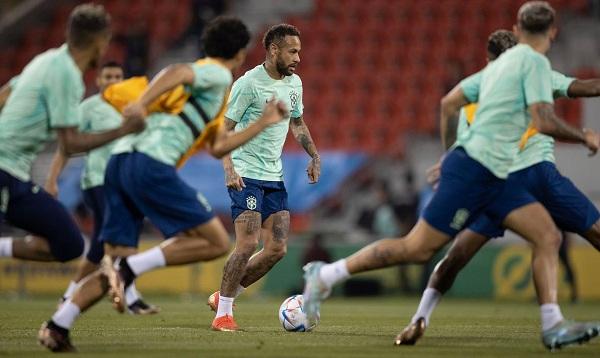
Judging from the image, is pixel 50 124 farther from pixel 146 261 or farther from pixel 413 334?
pixel 413 334

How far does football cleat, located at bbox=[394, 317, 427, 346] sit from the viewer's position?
8812mm

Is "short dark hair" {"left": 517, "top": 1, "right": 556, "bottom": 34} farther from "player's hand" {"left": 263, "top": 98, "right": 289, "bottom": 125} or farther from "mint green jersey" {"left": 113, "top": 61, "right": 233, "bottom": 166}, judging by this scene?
"mint green jersey" {"left": 113, "top": 61, "right": 233, "bottom": 166}

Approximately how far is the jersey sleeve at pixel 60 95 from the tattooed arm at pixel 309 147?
3.46 m

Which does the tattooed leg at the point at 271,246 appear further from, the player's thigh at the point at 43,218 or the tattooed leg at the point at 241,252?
the player's thigh at the point at 43,218

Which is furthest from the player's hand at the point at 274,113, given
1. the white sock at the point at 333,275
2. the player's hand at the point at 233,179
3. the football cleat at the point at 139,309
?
the football cleat at the point at 139,309

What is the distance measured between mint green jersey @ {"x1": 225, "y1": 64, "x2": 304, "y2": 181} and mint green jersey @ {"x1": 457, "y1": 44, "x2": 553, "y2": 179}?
9.45 ft

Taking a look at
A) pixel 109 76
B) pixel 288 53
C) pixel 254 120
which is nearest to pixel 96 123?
pixel 109 76

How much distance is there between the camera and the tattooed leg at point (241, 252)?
10.3m

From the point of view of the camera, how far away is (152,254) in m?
8.38

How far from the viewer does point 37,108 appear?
26.3ft

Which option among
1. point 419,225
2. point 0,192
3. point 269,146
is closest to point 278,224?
point 269,146

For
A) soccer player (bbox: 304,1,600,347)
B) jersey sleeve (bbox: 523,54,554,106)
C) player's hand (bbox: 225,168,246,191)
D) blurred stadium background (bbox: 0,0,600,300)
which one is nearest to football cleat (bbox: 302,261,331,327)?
soccer player (bbox: 304,1,600,347)

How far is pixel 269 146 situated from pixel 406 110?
Result: 42.4ft

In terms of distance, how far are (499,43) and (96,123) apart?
18.6 feet
